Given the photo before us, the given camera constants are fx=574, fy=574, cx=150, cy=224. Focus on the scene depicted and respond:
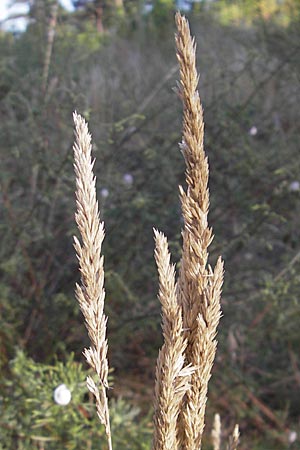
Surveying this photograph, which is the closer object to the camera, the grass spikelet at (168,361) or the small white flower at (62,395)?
the grass spikelet at (168,361)

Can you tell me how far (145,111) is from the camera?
2.79 metres

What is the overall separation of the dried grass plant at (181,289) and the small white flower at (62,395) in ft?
2.07

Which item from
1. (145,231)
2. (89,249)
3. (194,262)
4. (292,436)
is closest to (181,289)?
(194,262)

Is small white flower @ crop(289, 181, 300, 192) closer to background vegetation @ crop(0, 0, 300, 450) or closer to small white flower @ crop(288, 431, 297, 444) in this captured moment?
background vegetation @ crop(0, 0, 300, 450)

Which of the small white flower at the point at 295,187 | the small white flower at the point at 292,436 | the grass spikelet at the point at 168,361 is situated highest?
the small white flower at the point at 295,187

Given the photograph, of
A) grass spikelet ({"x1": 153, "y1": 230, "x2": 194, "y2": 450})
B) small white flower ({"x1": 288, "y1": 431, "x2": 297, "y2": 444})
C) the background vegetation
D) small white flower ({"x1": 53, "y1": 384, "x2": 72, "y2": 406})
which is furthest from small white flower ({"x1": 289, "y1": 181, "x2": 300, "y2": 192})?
grass spikelet ({"x1": 153, "y1": 230, "x2": 194, "y2": 450})

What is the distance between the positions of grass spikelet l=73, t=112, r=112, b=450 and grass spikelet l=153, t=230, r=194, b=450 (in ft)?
0.35

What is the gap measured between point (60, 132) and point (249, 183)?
89 cm

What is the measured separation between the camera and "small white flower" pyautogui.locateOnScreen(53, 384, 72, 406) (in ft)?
5.57

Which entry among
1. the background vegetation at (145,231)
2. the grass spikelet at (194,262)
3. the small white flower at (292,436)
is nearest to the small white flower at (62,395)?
the background vegetation at (145,231)

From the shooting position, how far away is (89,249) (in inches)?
39.8

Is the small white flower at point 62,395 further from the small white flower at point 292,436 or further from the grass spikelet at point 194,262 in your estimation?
the small white flower at point 292,436

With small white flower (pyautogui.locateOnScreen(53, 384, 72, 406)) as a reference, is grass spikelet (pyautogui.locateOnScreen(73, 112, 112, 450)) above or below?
above

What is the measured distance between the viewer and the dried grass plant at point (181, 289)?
993 millimetres
